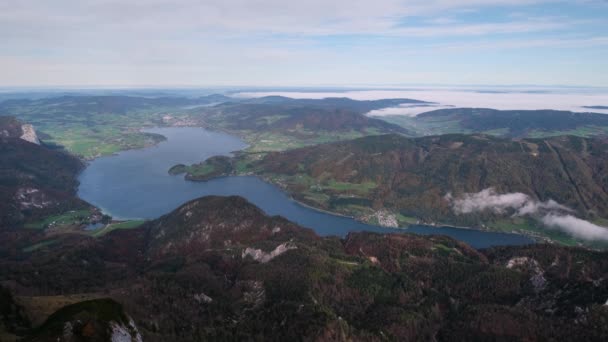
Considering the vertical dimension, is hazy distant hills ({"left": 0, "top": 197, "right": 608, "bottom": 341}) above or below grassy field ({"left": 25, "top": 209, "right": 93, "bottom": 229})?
above

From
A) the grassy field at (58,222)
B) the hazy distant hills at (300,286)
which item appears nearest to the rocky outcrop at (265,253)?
the hazy distant hills at (300,286)

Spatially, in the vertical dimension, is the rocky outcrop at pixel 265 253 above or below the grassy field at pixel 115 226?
above

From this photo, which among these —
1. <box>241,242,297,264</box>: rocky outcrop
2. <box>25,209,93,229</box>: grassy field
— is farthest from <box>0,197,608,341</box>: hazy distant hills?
<box>25,209,93,229</box>: grassy field

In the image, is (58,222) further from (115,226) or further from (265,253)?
(265,253)

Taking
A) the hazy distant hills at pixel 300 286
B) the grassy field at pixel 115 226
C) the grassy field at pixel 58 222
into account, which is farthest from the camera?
the grassy field at pixel 58 222

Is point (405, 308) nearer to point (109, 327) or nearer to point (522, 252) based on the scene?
point (522, 252)

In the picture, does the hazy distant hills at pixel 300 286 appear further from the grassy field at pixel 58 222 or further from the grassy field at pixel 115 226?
the grassy field at pixel 58 222

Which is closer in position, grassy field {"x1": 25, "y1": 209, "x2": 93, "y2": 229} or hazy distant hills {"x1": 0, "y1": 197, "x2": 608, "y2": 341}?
hazy distant hills {"x1": 0, "y1": 197, "x2": 608, "y2": 341}

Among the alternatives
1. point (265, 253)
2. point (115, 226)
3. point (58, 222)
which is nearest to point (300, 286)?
point (265, 253)

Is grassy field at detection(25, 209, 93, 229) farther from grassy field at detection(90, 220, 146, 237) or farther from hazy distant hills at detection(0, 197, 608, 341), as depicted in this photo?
hazy distant hills at detection(0, 197, 608, 341)
